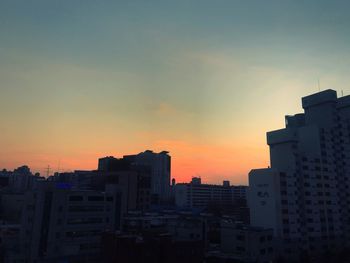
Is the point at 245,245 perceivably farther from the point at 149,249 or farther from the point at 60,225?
the point at 60,225

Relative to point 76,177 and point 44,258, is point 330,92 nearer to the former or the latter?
point 44,258

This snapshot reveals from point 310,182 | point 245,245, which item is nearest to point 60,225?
point 245,245

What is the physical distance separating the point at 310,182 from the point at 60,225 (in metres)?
65.7

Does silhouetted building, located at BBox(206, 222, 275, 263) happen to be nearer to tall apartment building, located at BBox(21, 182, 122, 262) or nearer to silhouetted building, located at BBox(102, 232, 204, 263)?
silhouetted building, located at BBox(102, 232, 204, 263)

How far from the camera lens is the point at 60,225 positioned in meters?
66.8

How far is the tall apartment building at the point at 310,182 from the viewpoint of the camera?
8138cm

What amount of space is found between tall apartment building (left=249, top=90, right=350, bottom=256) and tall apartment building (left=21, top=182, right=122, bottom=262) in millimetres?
41694

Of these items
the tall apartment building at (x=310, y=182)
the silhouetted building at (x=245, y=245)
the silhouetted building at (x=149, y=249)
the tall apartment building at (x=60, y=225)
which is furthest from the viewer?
the tall apartment building at (x=310, y=182)

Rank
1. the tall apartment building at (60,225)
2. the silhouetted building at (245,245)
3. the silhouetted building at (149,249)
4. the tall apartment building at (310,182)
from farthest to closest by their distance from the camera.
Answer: the tall apartment building at (310,182) → the silhouetted building at (245,245) → the tall apartment building at (60,225) → the silhouetted building at (149,249)

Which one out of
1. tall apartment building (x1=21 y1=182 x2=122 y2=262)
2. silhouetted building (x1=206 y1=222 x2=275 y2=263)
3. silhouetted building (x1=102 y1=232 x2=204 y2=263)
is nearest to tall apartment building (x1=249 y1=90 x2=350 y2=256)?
silhouetted building (x1=206 y1=222 x2=275 y2=263)

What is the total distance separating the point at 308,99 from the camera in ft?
345

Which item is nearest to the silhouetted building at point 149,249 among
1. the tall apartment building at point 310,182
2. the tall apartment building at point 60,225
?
the tall apartment building at point 60,225

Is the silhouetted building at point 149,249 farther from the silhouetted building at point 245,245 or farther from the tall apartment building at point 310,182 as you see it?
the tall apartment building at point 310,182

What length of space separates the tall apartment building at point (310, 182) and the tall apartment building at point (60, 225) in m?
41.7
